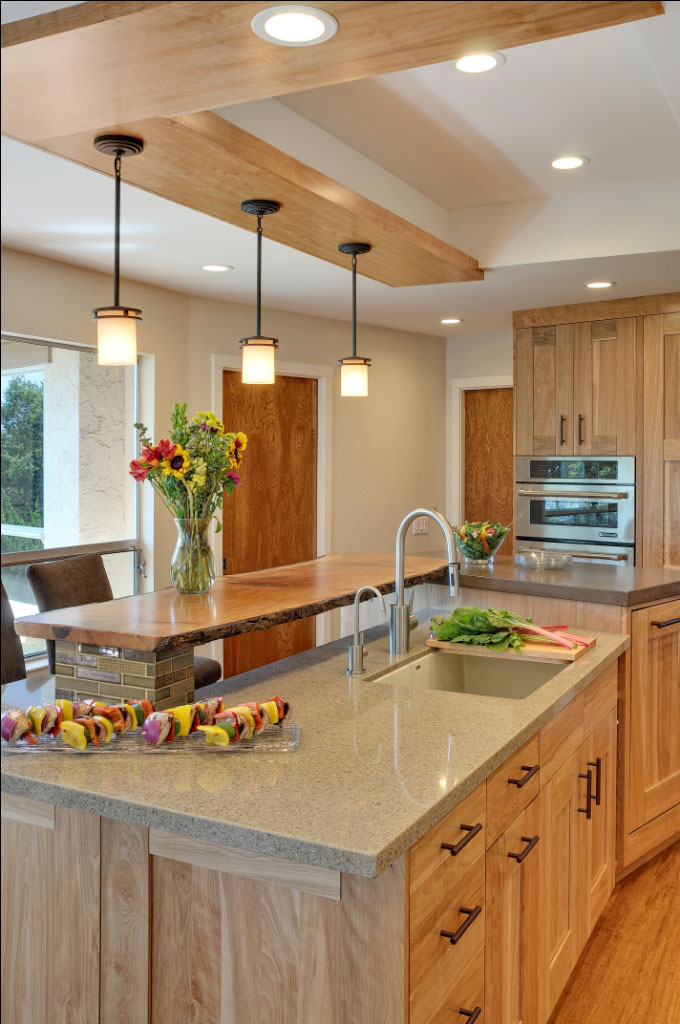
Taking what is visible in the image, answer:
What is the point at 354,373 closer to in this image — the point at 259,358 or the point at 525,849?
the point at 259,358

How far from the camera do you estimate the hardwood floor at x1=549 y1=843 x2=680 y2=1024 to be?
7.35 feet

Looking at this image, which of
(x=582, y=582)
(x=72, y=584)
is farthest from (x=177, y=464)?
(x=582, y=582)

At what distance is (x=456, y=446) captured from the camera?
19.9 ft

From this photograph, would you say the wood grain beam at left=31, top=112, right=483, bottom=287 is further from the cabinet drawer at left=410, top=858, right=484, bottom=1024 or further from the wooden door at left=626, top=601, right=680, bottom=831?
the cabinet drawer at left=410, top=858, right=484, bottom=1024

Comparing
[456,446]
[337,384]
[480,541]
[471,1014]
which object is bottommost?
[471,1014]

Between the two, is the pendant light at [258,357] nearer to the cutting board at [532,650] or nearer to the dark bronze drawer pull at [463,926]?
the cutting board at [532,650]

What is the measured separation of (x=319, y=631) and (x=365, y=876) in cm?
386

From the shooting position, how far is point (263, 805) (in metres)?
1.38

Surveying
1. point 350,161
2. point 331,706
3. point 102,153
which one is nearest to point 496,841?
point 331,706

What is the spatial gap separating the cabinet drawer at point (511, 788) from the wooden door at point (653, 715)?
112cm

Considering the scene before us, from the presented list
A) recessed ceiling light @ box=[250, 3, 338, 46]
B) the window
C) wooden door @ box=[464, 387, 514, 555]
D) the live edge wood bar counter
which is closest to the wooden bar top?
the live edge wood bar counter

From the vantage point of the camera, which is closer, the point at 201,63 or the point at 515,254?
the point at 201,63

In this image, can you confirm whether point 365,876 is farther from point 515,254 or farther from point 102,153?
point 515,254

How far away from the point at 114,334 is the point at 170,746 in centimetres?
88
